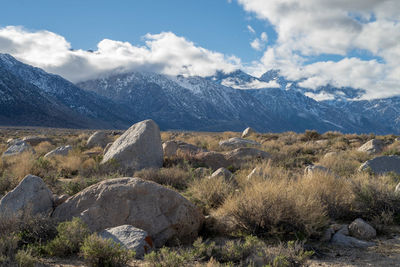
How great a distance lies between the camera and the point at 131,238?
5.05 metres

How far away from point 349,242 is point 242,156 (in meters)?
7.76

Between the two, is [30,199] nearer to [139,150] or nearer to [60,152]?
[139,150]

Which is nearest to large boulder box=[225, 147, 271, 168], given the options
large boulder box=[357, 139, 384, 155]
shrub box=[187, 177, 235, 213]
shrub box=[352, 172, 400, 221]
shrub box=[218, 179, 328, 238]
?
shrub box=[187, 177, 235, 213]

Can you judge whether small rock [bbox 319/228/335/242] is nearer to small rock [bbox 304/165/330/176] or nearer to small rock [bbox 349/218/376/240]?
small rock [bbox 349/218/376/240]

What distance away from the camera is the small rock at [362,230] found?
5.86m

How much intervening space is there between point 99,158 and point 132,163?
7.63ft

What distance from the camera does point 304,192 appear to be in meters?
6.65

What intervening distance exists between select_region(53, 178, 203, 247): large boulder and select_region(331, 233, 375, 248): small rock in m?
2.40

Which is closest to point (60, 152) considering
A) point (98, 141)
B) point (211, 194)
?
point (98, 141)

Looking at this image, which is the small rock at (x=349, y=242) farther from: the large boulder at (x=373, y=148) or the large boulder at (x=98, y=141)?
the large boulder at (x=98, y=141)

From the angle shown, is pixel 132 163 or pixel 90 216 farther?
pixel 132 163

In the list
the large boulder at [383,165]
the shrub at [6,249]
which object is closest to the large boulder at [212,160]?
the large boulder at [383,165]

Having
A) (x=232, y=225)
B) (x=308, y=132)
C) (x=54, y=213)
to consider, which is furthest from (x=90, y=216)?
(x=308, y=132)

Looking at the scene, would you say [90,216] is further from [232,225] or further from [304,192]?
[304,192]
